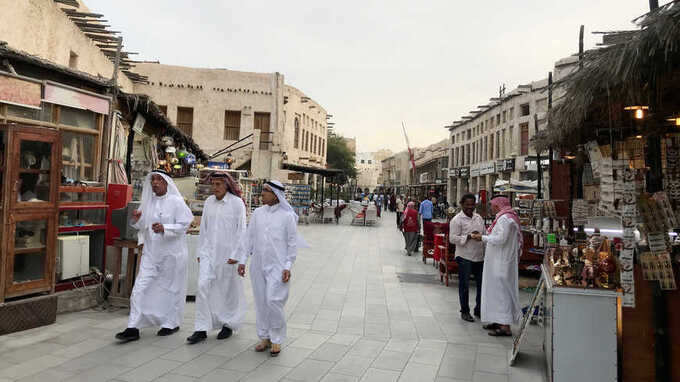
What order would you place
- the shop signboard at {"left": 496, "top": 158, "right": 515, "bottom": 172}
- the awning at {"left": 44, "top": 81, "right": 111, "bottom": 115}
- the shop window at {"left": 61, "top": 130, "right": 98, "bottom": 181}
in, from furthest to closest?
the shop signboard at {"left": 496, "top": 158, "right": 515, "bottom": 172} → the shop window at {"left": 61, "top": 130, "right": 98, "bottom": 181} → the awning at {"left": 44, "top": 81, "right": 111, "bottom": 115}

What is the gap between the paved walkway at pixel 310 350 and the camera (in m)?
3.71

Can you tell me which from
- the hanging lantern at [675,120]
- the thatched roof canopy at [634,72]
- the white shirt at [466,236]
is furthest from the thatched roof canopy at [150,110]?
the hanging lantern at [675,120]

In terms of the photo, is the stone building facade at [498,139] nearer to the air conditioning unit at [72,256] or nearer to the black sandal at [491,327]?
the black sandal at [491,327]

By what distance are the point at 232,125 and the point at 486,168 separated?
1853cm

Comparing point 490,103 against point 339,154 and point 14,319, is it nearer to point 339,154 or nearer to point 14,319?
point 339,154

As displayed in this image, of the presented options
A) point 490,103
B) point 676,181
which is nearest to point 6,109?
point 676,181

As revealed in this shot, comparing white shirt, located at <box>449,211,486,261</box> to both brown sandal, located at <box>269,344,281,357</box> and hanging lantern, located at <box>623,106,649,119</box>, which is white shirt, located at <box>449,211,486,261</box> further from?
brown sandal, located at <box>269,344,281,357</box>

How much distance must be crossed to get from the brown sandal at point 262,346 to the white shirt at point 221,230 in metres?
0.97

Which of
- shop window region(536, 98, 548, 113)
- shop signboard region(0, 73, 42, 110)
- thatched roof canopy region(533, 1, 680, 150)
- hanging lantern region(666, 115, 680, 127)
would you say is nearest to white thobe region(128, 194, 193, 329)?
shop signboard region(0, 73, 42, 110)

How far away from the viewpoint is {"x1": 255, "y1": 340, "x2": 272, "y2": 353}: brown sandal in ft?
14.1

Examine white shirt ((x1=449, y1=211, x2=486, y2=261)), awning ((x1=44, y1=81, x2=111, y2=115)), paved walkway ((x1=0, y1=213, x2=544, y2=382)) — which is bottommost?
paved walkway ((x1=0, y1=213, x2=544, y2=382))

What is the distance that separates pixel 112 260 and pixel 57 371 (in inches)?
120

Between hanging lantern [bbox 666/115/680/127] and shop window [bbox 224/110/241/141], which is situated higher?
shop window [bbox 224/110/241/141]

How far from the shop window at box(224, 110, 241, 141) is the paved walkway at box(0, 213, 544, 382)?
61.2 ft
